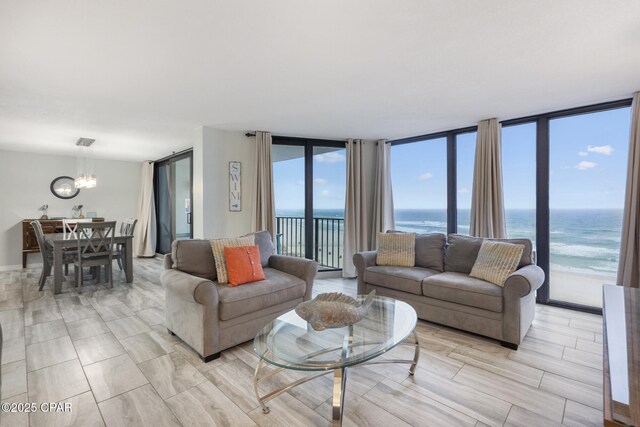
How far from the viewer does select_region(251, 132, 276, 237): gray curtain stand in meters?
4.46

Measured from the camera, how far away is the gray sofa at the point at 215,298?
2299mm

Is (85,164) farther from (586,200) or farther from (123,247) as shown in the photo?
(586,200)

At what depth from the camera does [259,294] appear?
2.57 meters

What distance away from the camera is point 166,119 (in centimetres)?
385

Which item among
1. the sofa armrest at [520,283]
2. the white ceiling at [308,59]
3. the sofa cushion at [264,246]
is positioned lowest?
the sofa armrest at [520,283]

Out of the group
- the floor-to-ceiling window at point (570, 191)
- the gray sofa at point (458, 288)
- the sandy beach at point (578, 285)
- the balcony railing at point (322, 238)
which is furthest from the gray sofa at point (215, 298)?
the sandy beach at point (578, 285)

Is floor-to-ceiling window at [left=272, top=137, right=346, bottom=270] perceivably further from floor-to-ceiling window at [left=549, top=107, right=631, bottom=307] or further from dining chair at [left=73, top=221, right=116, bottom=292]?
floor-to-ceiling window at [left=549, top=107, right=631, bottom=307]

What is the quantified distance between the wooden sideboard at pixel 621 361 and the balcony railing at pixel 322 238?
381cm

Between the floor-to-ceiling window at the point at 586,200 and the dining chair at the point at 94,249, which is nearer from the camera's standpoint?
the floor-to-ceiling window at the point at 586,200

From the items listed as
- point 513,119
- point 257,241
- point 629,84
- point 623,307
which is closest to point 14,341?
point 257,241

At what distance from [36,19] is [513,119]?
185 inches

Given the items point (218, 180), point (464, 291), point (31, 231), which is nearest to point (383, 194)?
point (464, 291)

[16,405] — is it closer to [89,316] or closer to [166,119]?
[89,316]

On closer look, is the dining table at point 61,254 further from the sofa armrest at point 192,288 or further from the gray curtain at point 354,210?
the gray curtain at point 354,210
